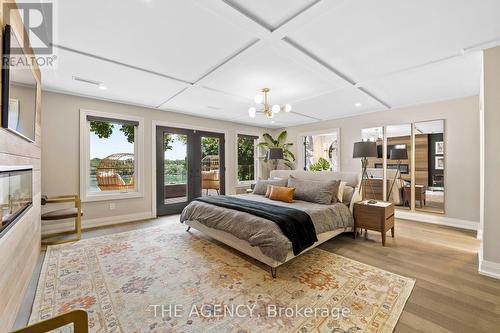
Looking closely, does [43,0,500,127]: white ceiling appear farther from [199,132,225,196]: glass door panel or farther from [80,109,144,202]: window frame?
[199,132,225,196]: glass door panel

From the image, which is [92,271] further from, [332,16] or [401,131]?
[401,131]

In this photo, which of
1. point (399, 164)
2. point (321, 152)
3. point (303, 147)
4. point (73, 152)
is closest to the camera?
point (73, 152)

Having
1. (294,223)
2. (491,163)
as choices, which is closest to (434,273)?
(491,163)

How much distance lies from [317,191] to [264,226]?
1481mm

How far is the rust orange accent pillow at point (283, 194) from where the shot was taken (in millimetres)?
3604

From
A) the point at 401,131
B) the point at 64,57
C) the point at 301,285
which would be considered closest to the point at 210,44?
the point at 64,57

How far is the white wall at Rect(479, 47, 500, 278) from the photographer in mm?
2297

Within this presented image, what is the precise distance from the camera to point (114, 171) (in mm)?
4477

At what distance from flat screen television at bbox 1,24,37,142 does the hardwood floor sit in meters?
1.55

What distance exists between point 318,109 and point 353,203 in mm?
2405

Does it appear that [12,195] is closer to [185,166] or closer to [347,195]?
[185,166]

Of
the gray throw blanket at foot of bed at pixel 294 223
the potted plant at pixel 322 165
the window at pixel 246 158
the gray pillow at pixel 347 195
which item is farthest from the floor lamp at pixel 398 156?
the window at pixel 246 158

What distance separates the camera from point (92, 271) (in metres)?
2.40

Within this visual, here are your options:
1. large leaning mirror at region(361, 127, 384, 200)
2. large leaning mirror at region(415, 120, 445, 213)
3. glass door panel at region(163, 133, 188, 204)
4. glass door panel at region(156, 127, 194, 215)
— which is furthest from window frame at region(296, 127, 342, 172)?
glass door panel at region(163, 133, 188, 204)
